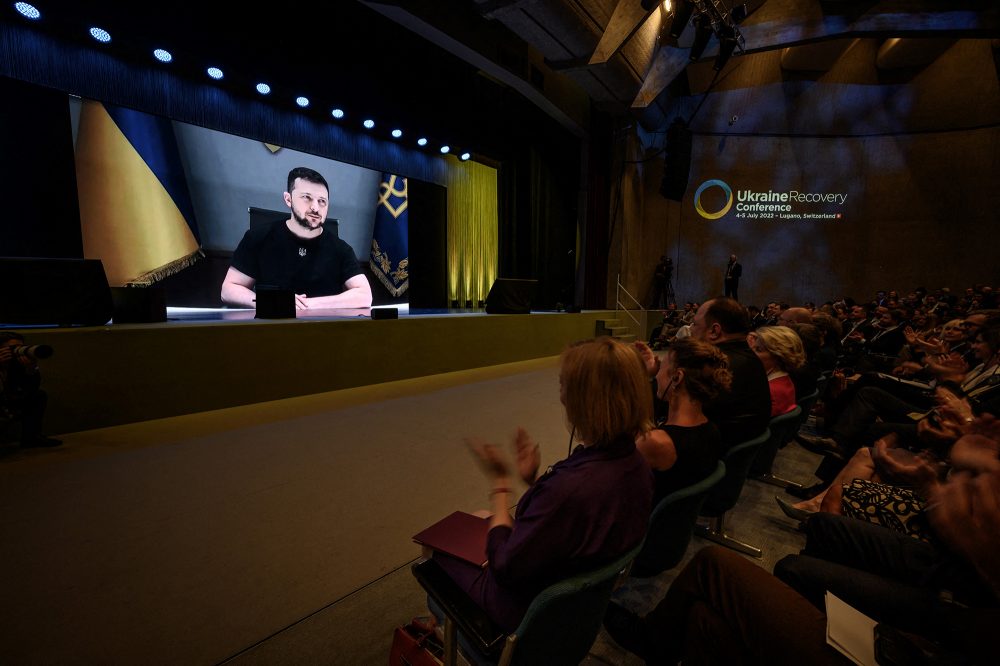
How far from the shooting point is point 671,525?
1.36 meters

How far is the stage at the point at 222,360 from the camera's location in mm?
3262

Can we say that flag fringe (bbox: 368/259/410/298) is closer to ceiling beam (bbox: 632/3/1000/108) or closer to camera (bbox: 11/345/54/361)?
camera (bbox: 11/345/54/361)

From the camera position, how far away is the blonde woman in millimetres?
2330

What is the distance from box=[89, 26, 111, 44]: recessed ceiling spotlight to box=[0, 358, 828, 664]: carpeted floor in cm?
379

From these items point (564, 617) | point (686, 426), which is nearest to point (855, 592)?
point (686, 426)

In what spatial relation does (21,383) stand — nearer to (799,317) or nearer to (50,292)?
(50,292)

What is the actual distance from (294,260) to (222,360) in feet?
8.40

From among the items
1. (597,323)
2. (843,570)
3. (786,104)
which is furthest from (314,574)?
(786,104)

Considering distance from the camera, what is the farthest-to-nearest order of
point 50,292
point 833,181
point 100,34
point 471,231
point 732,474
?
point 833,181
point 471,231
point 100,34
point 50,292
point 732,474

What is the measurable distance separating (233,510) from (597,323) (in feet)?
25.6

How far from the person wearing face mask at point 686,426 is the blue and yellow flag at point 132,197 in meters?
5.96

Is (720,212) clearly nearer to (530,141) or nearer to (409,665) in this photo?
(530,141)

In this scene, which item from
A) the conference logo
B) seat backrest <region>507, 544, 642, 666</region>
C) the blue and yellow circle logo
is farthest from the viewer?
the blue and yellow circle logo

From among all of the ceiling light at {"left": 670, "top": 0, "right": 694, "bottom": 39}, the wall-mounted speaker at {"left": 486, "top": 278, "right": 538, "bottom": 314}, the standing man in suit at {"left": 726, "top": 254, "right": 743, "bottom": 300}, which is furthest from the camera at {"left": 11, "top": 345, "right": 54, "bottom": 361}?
the standing man in suit at {"left": 726, "top": 254, "right": 743, "bottom": 300}
